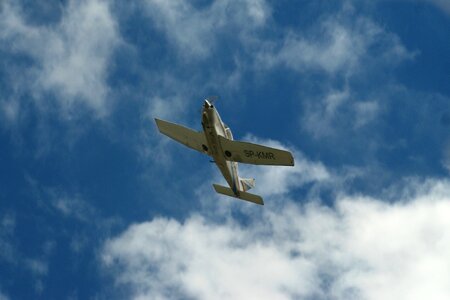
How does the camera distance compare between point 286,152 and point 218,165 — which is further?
point 218,165

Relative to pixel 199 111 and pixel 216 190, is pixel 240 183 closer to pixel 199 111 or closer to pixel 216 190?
pixel 216 190

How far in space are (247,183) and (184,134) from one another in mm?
9213

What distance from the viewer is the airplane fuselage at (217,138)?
63.5 metres

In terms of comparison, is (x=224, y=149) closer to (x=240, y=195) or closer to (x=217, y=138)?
(x=217, y=138)

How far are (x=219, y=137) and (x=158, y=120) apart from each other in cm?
946

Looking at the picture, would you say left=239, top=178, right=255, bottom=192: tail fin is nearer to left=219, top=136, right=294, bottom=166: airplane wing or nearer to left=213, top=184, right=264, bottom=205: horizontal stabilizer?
left=213, top=184, right=264, bottom=205: horizontal stabilizer

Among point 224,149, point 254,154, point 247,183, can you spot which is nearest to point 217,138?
point 224,149

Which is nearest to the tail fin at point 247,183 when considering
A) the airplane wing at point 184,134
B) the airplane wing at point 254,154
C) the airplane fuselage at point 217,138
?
the airplane fuselage at point 217,138

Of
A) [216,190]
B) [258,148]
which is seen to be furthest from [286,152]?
[216,190]

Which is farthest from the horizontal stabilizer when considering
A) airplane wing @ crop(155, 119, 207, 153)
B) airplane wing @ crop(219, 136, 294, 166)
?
airplane wing @ crop(219, 136, 294, 166)

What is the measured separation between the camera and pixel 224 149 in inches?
2594

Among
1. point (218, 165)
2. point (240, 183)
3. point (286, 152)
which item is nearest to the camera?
point (286, 152)

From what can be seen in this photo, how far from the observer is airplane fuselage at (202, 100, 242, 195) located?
208 ft

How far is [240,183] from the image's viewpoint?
→ 239ft
